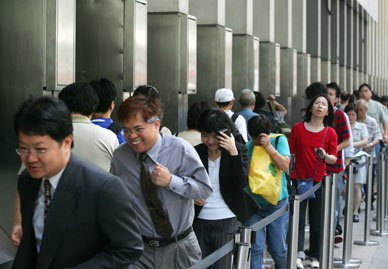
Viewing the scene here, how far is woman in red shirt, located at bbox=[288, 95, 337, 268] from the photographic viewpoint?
780 cm

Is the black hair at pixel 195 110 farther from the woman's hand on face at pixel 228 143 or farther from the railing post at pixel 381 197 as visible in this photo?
the railing post at pixel 381 197

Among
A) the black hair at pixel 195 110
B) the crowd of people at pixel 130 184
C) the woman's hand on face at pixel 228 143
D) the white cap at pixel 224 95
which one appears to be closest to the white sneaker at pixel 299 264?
the crowd of people at pixel 130 184

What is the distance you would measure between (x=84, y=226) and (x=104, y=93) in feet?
8.13

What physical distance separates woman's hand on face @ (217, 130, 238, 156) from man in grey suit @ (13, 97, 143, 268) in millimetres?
2083

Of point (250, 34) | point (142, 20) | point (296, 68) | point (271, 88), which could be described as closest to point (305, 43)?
point (296, 68)

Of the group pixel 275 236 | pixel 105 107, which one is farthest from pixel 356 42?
pixel 105 107

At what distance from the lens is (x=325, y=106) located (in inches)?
309

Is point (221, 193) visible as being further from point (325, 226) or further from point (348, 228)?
point (348, 228)

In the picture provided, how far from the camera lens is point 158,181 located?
397 centimetres

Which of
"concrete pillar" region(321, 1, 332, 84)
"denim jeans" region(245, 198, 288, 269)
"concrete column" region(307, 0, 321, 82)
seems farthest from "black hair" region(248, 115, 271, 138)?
"concrete pillar" region(321, 1, 332, 84)

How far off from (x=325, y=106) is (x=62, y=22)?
2.89 meters

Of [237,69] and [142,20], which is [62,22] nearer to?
[142,20]

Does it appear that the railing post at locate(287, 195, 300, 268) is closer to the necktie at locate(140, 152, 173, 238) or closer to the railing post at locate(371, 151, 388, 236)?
the necktie at locate(140, 152, 173, 238)

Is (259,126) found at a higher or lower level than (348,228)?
higher
